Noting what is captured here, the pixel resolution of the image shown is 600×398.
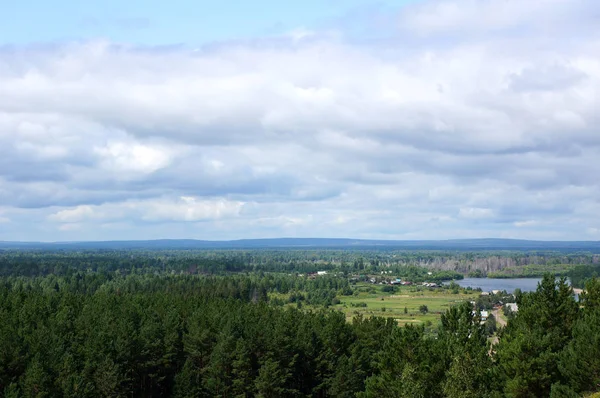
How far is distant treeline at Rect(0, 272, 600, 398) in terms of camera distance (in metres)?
46.0

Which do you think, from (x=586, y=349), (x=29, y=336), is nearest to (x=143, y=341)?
(x=29, y=336)

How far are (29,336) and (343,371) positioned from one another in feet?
97.1

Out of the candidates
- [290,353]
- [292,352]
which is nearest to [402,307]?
[292,352]

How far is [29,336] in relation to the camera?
58.4 metres

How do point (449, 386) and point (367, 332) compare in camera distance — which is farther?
point (367, 332)

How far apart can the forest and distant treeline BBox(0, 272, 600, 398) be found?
121mm

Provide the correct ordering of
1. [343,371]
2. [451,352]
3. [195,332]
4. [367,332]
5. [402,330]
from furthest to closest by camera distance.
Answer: [367,332] → [195,332] → [343,371] → [402,330] → [451,352]

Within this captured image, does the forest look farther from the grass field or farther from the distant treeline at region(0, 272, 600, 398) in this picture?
the grass field

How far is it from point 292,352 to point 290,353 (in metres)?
0.37

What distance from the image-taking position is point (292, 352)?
213 ft

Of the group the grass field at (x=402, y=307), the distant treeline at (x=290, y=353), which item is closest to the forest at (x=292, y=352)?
the distant treeline at (x=290, y=353)

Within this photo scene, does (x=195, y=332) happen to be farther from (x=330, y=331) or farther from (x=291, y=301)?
(x=291, y=301)

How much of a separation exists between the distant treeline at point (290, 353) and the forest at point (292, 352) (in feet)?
0.40

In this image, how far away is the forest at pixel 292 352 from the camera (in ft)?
151
